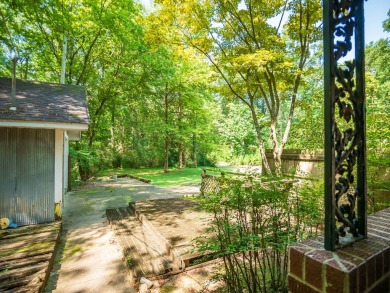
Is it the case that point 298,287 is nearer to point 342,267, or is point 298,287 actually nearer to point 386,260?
point 342,267

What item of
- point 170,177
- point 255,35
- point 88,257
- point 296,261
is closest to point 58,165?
point 88,257

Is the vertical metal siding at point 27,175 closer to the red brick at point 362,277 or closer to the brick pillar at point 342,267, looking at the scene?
the brick pillar at point 342,267

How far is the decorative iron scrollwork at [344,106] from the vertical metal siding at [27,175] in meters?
6.26

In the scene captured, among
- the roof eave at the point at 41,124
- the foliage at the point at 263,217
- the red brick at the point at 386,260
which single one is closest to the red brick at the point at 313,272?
the red brick at the point at 386,260

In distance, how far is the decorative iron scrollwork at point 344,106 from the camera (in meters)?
1.09

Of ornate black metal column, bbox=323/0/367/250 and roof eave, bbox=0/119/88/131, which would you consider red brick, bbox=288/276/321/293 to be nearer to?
ornate black metal column, bbox=323/0/367/250

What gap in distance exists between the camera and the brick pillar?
92 cm

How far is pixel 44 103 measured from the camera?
602cm

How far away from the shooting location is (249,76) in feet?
26.8

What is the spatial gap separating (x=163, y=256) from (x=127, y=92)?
479 inches

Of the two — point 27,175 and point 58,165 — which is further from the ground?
point 58,165

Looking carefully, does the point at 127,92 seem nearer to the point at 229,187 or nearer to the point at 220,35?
the point at 220,35

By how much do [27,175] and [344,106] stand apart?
21.3 ft

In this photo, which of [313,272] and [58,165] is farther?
[58,165]
